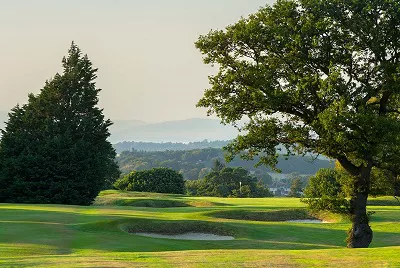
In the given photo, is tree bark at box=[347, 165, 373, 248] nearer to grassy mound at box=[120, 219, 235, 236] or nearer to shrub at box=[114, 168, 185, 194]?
grassy mound at box=[120, 219, 235, 236]

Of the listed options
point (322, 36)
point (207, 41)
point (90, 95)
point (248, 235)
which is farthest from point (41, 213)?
point (90, 95)

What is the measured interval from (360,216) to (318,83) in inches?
288

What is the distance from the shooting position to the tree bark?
2589cm

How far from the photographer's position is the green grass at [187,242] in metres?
16.9

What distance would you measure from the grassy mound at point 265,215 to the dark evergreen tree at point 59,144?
2350 centimetres

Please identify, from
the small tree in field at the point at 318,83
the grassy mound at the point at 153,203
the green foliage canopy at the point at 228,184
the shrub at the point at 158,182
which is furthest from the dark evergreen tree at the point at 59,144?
the green foliage canopy at the point at 228,184

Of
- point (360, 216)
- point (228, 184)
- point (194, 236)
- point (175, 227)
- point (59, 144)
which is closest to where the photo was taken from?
point (360, 216)

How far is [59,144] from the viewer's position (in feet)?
201

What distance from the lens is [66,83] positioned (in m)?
66.5

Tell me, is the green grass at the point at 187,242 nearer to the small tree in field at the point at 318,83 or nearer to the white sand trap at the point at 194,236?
the white sand trap at the point at 194,236

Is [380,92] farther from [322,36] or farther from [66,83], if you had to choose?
[66,83]

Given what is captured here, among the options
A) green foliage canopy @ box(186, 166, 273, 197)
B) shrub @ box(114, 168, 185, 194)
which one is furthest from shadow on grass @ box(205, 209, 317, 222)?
green foliage canopy @ box(186, 166, 273, 197)

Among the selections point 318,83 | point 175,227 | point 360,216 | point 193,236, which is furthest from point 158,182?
point 318,83

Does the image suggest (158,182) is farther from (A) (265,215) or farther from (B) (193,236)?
(B) (193,236)
